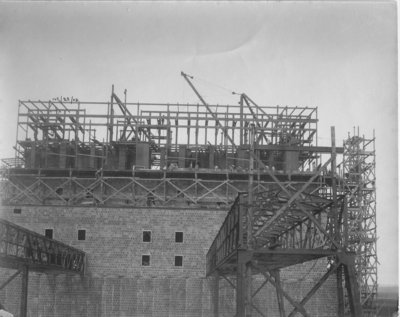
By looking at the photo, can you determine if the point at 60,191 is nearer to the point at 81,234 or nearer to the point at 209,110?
the point at 81,234

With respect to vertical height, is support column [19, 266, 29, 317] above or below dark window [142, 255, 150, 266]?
below

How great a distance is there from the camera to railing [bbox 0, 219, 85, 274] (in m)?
21.8

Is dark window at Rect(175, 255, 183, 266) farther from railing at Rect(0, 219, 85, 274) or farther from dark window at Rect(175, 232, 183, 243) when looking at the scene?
railing at Rect(0, 219, 85, 274)

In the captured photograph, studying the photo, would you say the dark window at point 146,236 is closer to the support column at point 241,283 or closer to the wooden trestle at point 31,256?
the wooden trestle at point 31,256

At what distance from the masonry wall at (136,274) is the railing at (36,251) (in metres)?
1.70

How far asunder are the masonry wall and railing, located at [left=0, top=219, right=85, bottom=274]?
5.57ft

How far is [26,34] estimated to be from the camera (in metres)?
20.4

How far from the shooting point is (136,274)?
37.8 m

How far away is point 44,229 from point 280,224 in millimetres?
21076

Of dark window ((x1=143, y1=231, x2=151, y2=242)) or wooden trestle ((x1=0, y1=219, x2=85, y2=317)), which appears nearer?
wooden trestle ((x1=0, y1=219, x2=85, y2=317))

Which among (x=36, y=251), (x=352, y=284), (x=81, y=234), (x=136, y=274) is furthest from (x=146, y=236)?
(x=352, y=284)

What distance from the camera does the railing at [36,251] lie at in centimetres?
2180

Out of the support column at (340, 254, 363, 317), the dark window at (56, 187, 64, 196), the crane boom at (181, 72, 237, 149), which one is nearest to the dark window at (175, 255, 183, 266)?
the crane boom at (181, 72, 237, 149)

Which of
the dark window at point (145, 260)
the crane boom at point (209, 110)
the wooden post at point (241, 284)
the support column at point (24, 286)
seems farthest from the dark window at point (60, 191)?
the wooden post at point (241, 284)
